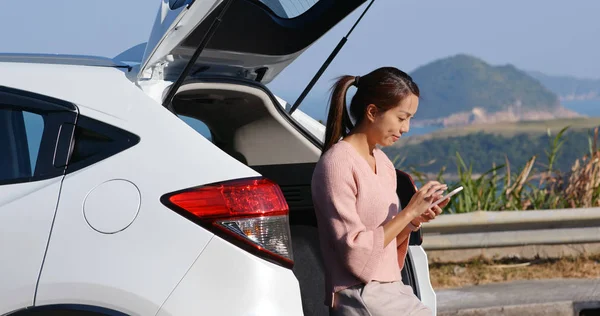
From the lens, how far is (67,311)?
3000 mm

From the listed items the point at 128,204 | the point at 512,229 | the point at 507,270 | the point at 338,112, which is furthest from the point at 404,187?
the point at 507,270

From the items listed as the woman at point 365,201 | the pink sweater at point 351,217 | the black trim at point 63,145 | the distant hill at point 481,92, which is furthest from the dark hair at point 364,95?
the distant hill at point 481,92

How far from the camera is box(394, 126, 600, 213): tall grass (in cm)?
791

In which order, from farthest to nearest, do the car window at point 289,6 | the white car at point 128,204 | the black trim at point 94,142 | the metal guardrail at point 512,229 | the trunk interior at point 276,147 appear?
the metal guardrail at point 512,229, the trunk interior at point 276,147, the car window at point 289,6, the black trim at point 94,142, the white car at point 128,204

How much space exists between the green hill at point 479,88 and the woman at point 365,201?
166 meters

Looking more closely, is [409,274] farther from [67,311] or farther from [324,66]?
[67,311]

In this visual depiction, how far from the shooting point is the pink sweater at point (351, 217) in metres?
3.23

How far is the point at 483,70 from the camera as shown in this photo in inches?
7426

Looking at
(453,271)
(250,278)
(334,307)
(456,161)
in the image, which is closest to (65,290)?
(250,278)

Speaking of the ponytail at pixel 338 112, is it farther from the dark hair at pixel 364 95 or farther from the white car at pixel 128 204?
the white car at pixel 128 204

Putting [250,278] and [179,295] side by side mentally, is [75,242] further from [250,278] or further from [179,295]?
[250,278]

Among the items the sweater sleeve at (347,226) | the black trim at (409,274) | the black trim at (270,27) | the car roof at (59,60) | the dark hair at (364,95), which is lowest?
the black trim at (409,274)

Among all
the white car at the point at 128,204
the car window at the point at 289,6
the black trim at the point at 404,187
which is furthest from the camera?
the car window at the point at 289,6

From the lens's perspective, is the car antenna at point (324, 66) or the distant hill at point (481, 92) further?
the distant hill at point (481, 92)
